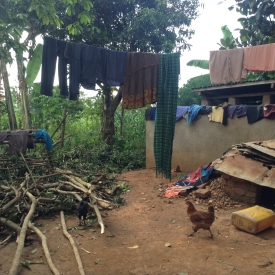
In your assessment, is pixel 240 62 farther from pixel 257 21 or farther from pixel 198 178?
pixel 198 178

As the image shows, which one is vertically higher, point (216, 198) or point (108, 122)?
point (108, 122)

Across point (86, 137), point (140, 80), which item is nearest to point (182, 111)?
point (140, 80)

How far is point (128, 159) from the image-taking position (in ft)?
36.6

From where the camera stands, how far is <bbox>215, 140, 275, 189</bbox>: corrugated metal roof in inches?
219

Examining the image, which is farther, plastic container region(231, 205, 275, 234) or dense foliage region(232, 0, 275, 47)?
dense foliage region(232, 0, 275, 47)

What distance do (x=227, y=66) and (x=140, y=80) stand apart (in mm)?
2502

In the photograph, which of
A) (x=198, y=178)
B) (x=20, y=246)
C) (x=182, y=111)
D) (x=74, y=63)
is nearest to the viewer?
(x=20, y=246)

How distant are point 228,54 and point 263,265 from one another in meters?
5.25

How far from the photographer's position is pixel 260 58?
686 centimetres

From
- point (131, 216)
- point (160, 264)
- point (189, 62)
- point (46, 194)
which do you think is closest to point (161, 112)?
point (131, 216)

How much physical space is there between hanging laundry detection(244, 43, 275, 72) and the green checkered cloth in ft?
6.26

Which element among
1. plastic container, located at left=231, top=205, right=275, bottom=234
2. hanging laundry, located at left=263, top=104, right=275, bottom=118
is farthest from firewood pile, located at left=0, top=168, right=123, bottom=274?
hanging laundry, located at left=263, top=104, right=275, bottom=118

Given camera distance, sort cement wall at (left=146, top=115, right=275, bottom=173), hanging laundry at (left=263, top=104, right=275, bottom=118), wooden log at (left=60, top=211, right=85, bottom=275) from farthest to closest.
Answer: cement wall at (left=146, top=115, right=275, bottom=173), hanging laundry at (left=263, top=104, right=275, bottom=118), wooden log at (left=60, top=211, right=85, bottom=275)

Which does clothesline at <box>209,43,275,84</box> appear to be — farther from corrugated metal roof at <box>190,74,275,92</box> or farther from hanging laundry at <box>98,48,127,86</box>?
hanging laundry at <box>98,48,127,86</box>
